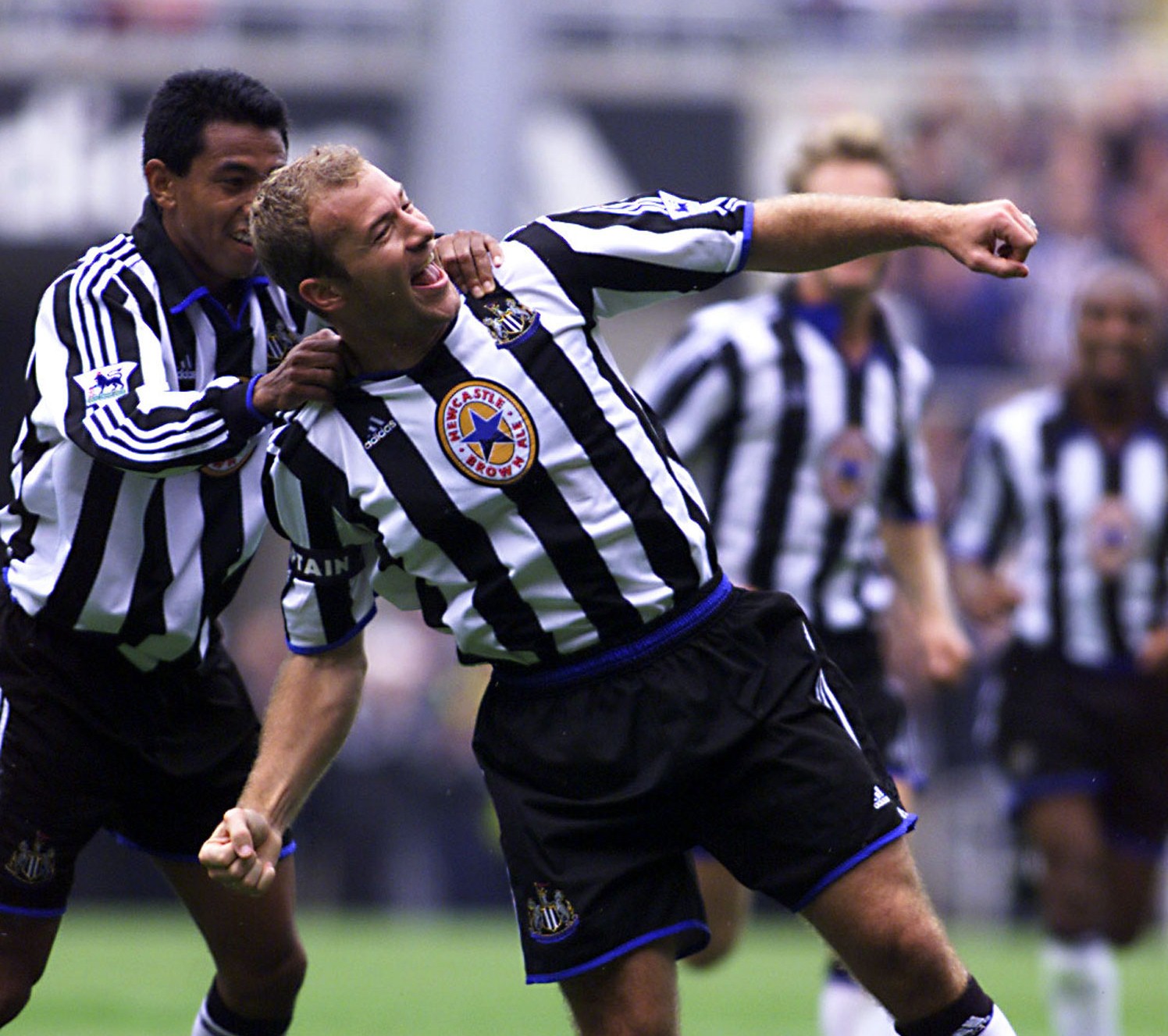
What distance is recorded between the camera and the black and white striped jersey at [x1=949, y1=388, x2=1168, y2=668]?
288 inches

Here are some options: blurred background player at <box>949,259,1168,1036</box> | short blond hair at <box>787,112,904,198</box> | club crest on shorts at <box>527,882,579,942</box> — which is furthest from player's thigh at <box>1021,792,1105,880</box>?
club crest on shorts at <box>527,882,579,942</box>

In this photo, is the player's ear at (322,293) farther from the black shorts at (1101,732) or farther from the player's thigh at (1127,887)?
the player's thigh at (1127,887)

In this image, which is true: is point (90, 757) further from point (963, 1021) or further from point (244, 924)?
point (963, 1021)

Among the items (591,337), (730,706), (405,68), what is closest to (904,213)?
(591,337)

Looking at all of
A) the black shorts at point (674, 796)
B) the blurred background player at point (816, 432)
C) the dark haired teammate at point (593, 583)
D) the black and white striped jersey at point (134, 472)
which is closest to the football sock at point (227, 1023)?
the black and white striped jersey at point (134, 472)

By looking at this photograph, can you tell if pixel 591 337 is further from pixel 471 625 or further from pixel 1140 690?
pixel 1140 690

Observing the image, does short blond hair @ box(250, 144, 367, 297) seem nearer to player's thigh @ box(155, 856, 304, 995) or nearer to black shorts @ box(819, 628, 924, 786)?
player's thigh @ box(155, 856, 304, 995)

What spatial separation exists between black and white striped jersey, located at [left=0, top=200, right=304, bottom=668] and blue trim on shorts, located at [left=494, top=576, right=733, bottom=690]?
2.35ft

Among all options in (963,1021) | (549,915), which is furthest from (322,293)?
(963,1021)

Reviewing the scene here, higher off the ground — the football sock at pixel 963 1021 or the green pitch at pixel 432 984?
the football sock at pixel 963 1021

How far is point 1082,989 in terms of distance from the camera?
6793 mm

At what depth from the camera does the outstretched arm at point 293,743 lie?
3.98 m

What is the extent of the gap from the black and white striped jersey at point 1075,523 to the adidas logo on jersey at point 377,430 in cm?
384

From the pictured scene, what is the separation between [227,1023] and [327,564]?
1327 mm
